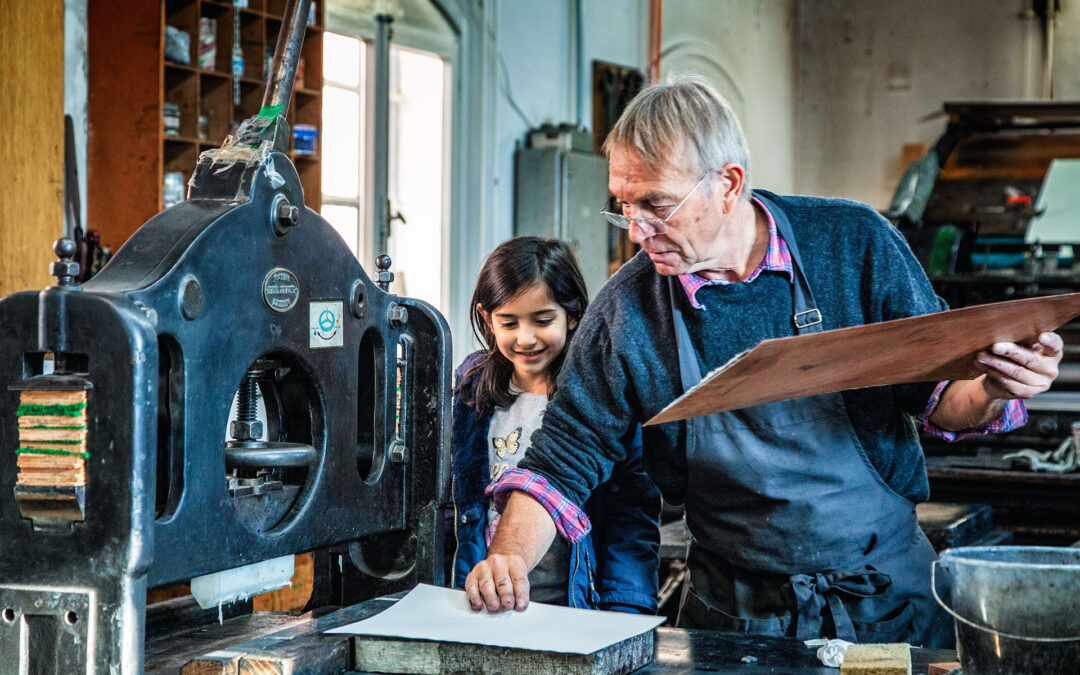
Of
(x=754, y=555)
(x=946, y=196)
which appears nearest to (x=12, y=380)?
(x=754, y=555)

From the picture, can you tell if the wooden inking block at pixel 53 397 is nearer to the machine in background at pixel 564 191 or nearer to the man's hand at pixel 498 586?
the man's hand at pixel 498 586

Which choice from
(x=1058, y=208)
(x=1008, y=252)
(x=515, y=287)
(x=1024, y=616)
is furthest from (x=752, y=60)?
(x=1024, y=616)

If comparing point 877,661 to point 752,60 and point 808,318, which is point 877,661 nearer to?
point 808,318

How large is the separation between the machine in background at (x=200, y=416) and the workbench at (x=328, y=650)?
6 cm

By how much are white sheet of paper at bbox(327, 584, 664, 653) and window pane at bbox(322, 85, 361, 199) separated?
11.6 ft

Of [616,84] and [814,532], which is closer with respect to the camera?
[814,532]

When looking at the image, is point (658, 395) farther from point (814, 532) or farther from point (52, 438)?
point (52, 438)

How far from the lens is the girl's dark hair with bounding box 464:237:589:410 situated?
2.11 m

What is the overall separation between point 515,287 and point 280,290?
0.99m

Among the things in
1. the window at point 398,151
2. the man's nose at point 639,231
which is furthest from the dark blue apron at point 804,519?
the window at point 398,151

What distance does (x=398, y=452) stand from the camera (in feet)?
4.48

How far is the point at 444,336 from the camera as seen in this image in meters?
1.42

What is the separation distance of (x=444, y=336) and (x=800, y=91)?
814 cm

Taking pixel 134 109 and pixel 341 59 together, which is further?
pixel 341 59
